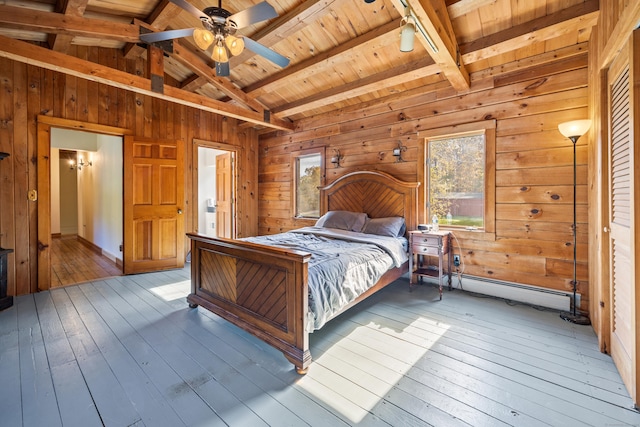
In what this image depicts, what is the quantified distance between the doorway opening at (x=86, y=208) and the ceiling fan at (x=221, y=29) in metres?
3.21

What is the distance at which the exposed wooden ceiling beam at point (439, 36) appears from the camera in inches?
82.2

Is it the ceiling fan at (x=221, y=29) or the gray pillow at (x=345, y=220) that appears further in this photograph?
the gray pillow at (x=345, y=220)

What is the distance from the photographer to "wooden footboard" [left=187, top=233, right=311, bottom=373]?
1966mm

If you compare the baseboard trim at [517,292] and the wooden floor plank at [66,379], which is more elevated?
the baseboard trim at [517,292]

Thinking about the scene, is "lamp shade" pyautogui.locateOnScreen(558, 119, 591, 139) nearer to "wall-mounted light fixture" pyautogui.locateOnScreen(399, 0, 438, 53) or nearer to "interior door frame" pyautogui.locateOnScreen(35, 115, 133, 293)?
"wall-mounted light fixture" pyautogui.locateOnScreen(399, 0, 438, 53)

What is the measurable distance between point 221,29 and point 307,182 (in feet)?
10.6

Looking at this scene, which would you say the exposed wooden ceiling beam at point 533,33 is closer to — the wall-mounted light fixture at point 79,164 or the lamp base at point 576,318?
the lamp base at point 576,318

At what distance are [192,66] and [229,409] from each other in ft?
13.7

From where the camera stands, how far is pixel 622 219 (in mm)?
1852

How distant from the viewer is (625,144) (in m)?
1.80

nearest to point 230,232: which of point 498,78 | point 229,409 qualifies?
point 229,409

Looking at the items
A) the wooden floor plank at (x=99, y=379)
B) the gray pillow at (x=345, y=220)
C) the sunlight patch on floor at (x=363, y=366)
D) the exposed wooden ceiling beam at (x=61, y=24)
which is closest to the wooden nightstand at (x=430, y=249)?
the gray pillow at (x=345, y=220)

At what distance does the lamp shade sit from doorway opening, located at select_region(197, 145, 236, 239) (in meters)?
5.25

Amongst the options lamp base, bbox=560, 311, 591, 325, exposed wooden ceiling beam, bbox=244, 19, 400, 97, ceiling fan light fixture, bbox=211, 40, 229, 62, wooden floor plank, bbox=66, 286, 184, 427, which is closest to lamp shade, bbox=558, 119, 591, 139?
lamp base, bbox=560, 311, 591, 325
